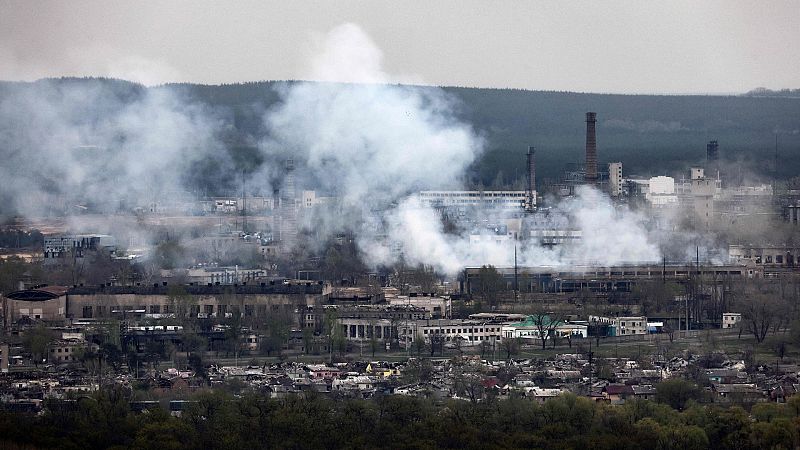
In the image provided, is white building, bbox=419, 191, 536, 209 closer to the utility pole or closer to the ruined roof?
the utility pole

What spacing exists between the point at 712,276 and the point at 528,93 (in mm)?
55615

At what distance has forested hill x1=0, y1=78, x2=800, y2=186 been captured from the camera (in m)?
75.1

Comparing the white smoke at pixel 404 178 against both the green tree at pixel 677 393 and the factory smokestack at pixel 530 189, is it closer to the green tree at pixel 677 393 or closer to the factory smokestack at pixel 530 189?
the factory smokestack at pixel 530 189

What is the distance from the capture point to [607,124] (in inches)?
3644

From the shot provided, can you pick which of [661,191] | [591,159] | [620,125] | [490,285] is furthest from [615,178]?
[620,125]

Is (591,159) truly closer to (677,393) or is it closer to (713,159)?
(713,159)

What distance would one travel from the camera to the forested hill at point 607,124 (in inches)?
2955

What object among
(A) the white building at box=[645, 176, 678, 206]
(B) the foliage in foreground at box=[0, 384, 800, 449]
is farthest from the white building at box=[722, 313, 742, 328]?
(A) the white building at box=[645, 176, 678, 206]

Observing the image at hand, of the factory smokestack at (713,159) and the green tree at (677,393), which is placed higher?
the factory smokestack at (713,159)

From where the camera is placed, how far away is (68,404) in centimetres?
3275

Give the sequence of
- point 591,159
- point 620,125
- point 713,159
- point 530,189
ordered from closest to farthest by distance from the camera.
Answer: point 591,159 → point 530,189 → point 713,159 → point 620,125

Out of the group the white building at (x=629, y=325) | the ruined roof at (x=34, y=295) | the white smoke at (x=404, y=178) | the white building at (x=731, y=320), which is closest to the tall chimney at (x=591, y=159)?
the white smoke at (x=404, y=178)

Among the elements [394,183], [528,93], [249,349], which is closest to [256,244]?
[394,183]

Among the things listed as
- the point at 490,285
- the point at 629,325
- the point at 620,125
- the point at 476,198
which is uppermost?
the point at 620,125
